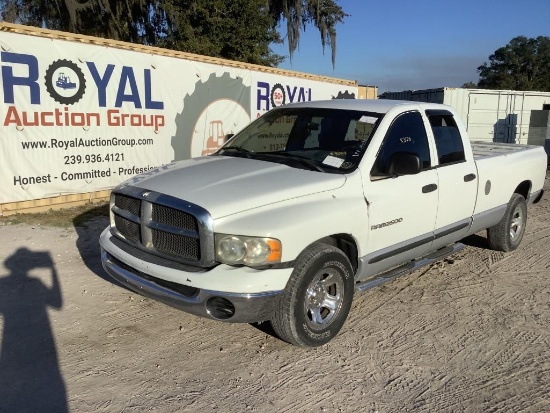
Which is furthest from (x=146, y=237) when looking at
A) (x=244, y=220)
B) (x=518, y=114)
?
(x=518, y=114)

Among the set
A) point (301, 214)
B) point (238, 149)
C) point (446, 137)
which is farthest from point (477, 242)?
point (301, 214)

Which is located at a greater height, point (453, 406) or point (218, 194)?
point (218, 194)

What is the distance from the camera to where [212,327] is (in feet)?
13.4

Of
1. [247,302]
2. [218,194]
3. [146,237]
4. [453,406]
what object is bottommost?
[453,406]

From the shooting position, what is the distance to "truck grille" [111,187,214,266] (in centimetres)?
332

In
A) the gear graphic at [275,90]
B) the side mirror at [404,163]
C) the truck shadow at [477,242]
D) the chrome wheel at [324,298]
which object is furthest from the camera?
the gear graphic at [275,90]

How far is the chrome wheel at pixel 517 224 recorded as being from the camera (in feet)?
21.1

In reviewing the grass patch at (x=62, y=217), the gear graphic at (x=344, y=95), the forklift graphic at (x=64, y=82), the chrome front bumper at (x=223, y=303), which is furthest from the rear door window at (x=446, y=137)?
the gear graphic at (x=344, y=95)

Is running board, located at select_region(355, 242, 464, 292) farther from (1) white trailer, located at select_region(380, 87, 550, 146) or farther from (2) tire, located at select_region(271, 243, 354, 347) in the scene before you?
(1) white trailer, located at select_region(380, 87, 550, 146)

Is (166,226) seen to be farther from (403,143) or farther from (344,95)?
(344,95)

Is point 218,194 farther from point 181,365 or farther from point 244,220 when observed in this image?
point 181,365

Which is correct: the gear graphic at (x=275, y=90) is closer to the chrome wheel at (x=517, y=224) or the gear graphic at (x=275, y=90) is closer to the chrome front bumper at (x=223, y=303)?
the chrome wheel at (x=517, y=224)

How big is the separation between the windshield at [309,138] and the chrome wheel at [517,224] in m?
3.10

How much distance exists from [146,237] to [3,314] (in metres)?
1.59
